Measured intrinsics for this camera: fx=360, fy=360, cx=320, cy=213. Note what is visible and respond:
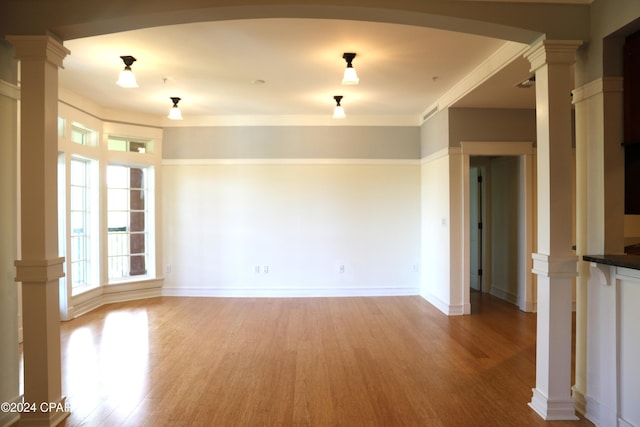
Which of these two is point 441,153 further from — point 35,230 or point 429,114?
point 35,230

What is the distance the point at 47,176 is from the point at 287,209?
3695mm

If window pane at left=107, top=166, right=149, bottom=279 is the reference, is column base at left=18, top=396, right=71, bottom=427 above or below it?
below

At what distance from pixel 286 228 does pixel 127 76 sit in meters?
3.12

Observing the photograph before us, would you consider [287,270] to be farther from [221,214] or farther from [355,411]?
[355,411]

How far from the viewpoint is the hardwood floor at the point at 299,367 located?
7.98 ft

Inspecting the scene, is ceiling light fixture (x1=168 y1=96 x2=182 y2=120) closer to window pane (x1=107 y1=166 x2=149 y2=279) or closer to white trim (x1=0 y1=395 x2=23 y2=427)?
window pane (x1=107 y1=166 x2=149 y2=279)

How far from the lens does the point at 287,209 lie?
5.78 metres

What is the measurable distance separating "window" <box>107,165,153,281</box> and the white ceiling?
1020 millimetres

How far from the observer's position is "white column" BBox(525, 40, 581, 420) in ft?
7.79

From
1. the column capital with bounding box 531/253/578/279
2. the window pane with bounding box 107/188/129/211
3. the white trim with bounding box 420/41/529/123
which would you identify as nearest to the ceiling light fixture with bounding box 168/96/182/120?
the window pane with bounding box 107/188/129/211

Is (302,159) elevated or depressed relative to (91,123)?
depressed

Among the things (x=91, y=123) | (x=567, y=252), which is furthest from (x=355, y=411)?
(x=91, y=123)

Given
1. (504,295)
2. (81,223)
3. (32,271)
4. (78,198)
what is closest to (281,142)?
(78,198)

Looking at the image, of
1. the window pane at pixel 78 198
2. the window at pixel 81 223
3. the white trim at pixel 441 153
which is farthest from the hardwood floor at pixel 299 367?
the white trim at pixel 441 153
